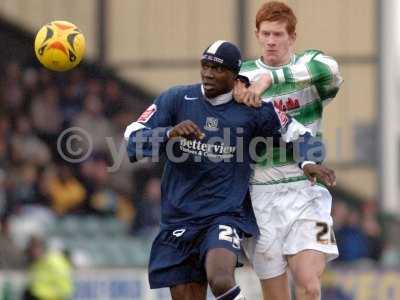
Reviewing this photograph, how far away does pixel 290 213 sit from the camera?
9.48m

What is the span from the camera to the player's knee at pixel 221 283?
28.4 ft

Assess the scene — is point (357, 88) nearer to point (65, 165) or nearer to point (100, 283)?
point (65, 165)

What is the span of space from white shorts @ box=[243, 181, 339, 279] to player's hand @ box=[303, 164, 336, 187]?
0.29 metres

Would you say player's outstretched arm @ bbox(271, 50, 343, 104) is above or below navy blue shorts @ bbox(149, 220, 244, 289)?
above

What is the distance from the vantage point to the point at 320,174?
9.05 m

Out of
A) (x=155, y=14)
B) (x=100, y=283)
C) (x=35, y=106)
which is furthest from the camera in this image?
(x=155, y=14)

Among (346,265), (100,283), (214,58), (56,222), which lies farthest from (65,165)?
(214,58)

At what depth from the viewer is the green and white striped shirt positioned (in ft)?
30.9

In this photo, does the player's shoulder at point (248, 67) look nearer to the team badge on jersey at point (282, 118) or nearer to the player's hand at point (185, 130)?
the team badge on jersey at point (282, 118)

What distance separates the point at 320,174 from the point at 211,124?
0.82 m

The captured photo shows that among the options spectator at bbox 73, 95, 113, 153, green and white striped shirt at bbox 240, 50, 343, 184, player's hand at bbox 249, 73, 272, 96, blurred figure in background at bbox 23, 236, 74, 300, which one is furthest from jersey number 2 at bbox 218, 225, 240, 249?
spectator at bbox 73, 95, 113, 153

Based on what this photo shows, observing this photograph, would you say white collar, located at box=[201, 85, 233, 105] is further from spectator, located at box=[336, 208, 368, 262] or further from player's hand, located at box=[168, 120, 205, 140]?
spectator, located at box=[336, 208, 368, 262]

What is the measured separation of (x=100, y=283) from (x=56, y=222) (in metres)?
2.24
